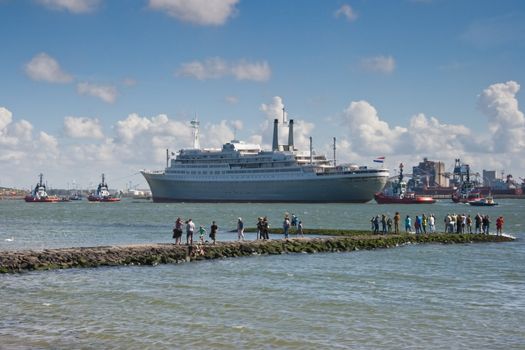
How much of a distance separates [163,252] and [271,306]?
37.5ft

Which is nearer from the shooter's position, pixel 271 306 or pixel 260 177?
pixel 271 306

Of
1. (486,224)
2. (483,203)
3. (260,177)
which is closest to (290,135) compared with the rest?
(260,177)

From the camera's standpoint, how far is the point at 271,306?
19.8 meters

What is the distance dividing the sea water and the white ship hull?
94.0 m

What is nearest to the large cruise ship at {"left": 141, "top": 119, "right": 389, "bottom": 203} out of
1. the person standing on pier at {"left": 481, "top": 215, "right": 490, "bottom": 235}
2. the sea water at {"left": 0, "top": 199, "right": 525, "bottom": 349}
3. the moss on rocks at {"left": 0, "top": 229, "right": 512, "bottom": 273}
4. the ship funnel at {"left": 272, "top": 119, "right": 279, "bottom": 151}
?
the ship funnel at {"left": 272, "top": 119, "right": 279, "bottom": 151}

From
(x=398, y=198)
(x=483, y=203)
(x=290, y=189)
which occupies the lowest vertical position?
(x=483, y=203)

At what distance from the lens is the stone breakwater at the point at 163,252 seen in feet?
89.6

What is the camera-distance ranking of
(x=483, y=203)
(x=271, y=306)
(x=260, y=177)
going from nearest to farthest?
(x=271, y=306), (x=260, y=177), (x=483, y=203)

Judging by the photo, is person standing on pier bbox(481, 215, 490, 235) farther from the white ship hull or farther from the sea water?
the white ship hull

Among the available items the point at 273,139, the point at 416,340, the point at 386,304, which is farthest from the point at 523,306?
the point at 273,139

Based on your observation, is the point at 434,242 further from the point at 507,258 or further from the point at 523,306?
the point at 523,306

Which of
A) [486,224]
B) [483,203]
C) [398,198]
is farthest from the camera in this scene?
[483,203]

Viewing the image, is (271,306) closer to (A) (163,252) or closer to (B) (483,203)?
(A) (163,252)

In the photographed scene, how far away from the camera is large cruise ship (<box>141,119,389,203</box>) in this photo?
12612 cm
